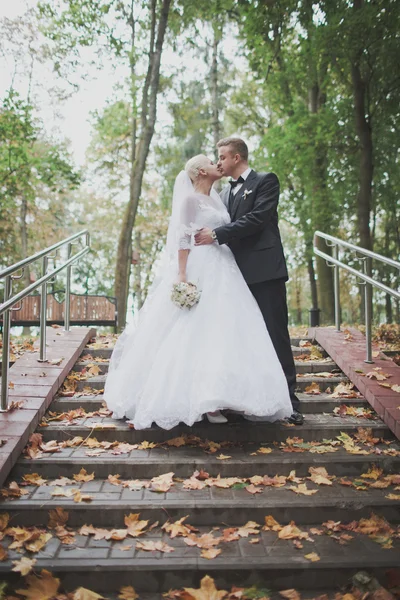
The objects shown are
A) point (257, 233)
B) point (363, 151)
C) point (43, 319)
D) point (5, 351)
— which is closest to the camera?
point (5, 351)

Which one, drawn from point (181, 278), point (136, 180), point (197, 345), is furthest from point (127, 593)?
point (136, 180)

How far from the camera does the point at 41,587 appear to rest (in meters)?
2.43

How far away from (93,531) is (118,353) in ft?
5.80

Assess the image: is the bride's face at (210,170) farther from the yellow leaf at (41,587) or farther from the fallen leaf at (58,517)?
the yellow leaf at (41,587)

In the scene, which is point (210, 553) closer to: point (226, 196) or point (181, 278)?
point (181, 278)

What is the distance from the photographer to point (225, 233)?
3.96 m

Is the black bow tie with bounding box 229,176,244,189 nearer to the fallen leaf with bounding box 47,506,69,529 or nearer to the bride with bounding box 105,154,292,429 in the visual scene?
the bride with bounding box 105,154,292,429

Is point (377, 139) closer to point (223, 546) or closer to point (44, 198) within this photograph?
point (223, 546)

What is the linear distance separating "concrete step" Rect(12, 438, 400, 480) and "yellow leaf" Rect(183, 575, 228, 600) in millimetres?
958

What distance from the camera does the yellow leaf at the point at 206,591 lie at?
93.8 inches

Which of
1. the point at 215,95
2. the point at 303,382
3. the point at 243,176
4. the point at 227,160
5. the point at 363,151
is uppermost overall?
the point at 215,95

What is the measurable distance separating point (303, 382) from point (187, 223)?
192 centimetres

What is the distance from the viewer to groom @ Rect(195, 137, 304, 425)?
13.3 ft

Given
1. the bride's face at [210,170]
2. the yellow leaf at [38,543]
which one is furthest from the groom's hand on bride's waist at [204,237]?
the yellow leaf at [38,543]
